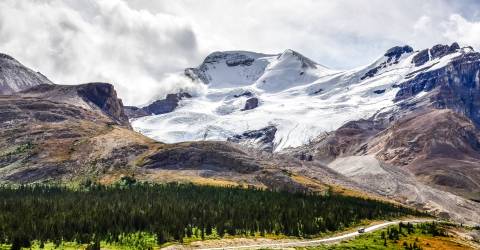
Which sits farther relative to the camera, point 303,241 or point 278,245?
point 303,241

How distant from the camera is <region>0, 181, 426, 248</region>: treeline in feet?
382

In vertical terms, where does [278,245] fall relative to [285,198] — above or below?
below

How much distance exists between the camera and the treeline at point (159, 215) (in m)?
117

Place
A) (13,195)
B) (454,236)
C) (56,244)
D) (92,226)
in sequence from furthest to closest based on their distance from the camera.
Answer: (13,195) → (454,236) → (92,226) → (56,244)

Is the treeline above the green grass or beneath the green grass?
above

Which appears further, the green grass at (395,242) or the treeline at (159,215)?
the green grass at (395,242)

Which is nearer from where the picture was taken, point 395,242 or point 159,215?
point 395,242

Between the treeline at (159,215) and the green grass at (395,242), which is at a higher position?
the treeline at (159,215)

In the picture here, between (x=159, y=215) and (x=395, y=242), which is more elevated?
(x=159, y=215)

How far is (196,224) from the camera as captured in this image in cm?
13150

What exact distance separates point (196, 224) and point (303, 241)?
79.4 feet

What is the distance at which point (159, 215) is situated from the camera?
134 m

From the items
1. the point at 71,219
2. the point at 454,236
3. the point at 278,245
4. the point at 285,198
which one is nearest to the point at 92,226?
the point at 71,219

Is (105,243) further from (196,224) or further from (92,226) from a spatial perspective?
(196,224)
